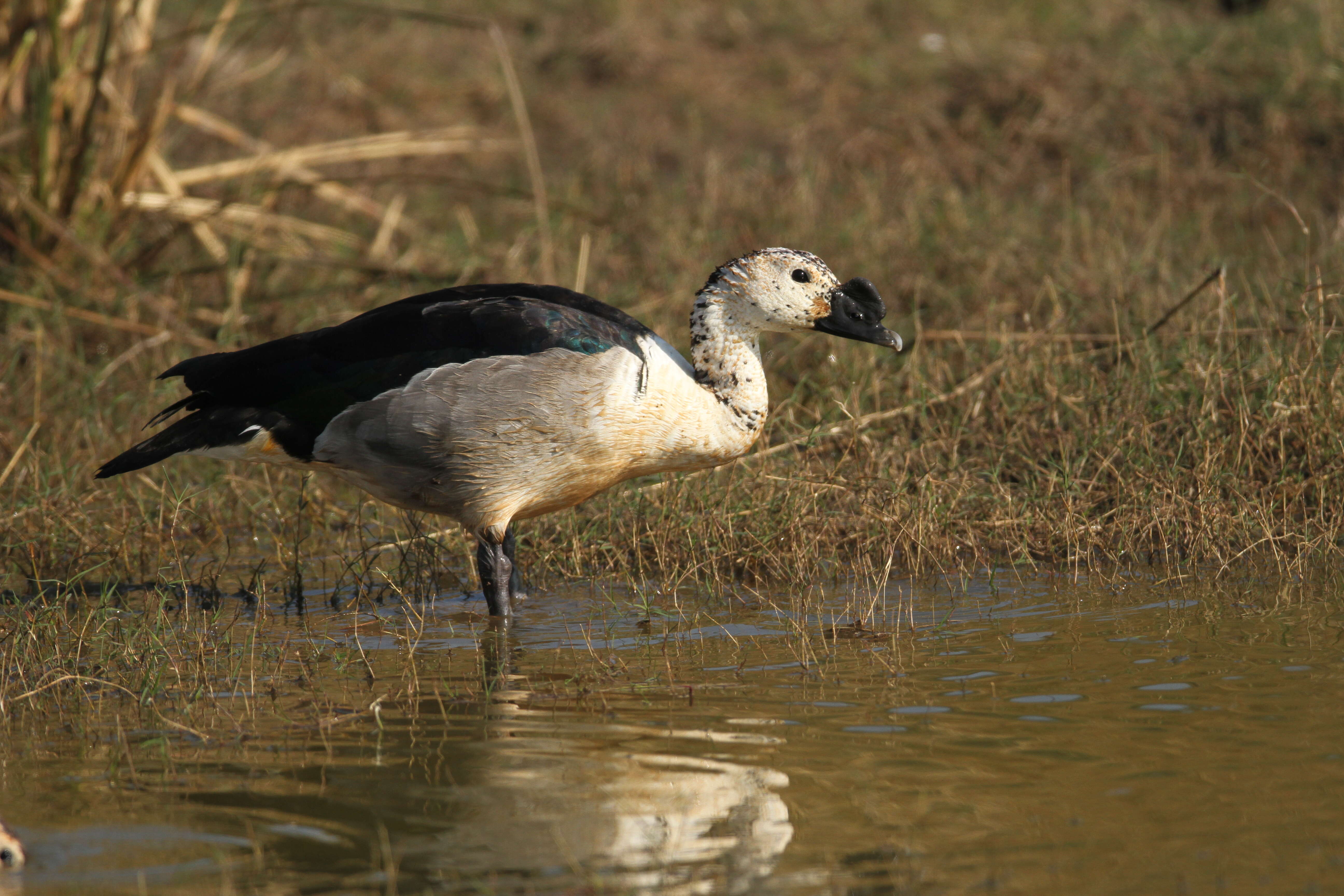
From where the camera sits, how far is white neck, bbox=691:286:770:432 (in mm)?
5516

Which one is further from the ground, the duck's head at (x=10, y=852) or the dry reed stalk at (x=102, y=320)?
the dry reed stalk at (x=102, y=320)

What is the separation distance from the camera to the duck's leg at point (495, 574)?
5.54m

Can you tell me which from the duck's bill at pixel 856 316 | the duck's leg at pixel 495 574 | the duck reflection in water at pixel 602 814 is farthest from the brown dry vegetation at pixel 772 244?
the duck reflection in water at pixel 602 814

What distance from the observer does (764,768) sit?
382 cm

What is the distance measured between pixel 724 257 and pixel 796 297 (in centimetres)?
375

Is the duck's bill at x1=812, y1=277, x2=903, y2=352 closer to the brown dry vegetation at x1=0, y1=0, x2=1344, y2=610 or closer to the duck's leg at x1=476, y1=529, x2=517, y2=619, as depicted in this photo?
the brown dry vegetation at x1=0, y1=0, x2=1344, y2=610

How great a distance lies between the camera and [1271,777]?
11.9ft

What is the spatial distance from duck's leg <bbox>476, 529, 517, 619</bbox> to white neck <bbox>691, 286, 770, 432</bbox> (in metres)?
0.92

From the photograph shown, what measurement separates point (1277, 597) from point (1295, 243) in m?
4.48

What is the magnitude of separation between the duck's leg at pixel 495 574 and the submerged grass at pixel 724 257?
0.43 metres

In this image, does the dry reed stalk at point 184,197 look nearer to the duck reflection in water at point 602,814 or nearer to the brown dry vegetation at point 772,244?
the brown dry vegetation at point 772,244

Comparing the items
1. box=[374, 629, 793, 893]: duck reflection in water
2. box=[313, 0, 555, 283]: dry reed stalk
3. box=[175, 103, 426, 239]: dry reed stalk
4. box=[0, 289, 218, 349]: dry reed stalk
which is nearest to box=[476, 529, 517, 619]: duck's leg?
box=[374, 629, 793, 893]: duck reflection in water

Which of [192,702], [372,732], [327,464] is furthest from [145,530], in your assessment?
[372,732]

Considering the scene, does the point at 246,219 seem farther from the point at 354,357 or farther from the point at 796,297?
the point at 796,297
